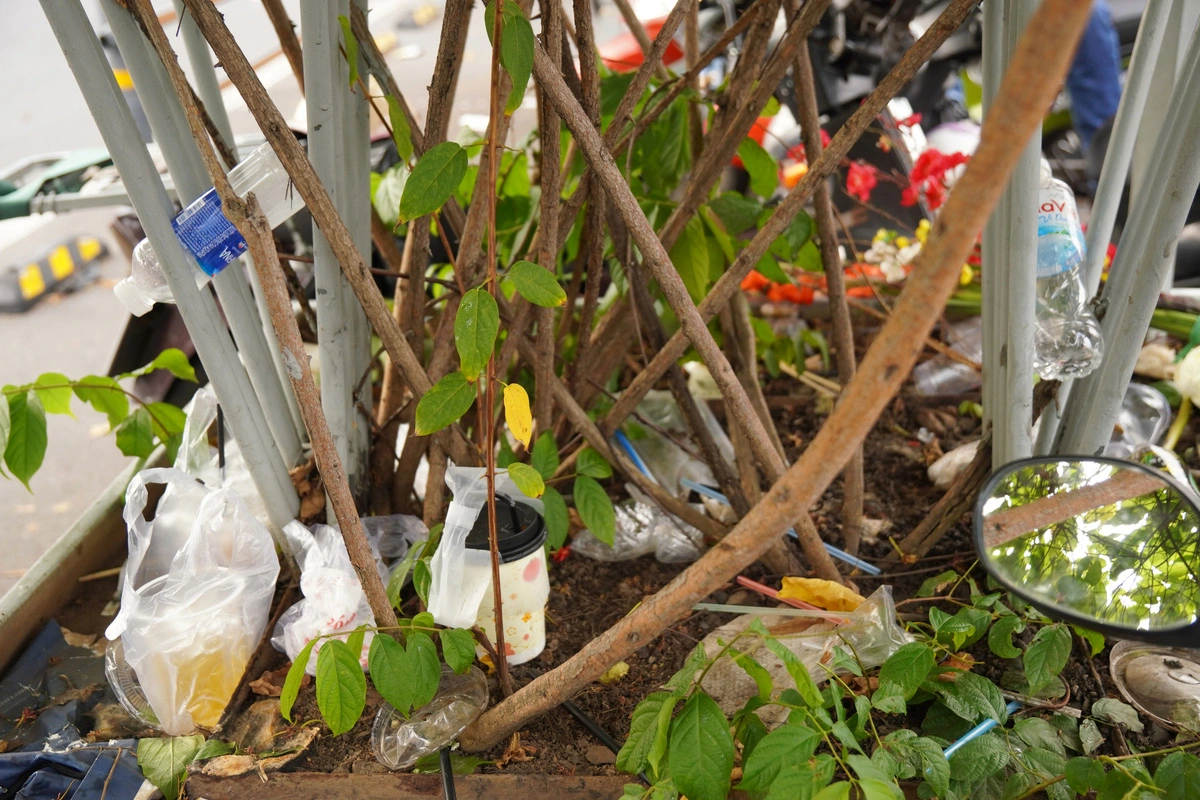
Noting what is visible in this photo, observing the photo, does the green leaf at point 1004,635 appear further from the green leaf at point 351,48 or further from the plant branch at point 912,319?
the green leaf at point 351,48

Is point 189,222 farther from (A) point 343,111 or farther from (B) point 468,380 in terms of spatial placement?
(B) point 468,380

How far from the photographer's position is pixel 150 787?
4.28ft

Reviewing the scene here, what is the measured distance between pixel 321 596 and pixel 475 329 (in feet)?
2.16

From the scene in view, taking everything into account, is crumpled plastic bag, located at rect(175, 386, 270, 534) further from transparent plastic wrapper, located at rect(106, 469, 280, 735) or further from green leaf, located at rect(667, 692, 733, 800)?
green leaf, located at rect(667, 692, 733, 800)

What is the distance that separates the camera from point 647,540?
5.68ft

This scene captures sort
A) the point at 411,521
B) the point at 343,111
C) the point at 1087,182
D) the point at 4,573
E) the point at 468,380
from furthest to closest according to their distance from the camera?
the point at 1087,182
the point at 4,573
the point at 411,521
the point at 343,111
the point at 468,380

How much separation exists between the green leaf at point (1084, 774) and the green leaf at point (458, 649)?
766 millimetres

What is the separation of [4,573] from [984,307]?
2.41 metres

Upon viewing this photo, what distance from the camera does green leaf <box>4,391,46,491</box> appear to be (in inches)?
59.2

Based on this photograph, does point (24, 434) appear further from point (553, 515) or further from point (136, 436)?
point (553, 515)

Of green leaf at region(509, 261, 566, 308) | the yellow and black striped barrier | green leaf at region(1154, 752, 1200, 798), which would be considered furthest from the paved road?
green leaf at region(1154, 752, 1200, 798)

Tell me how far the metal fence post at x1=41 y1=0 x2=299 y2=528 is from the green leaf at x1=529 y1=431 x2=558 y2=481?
17.8 inches

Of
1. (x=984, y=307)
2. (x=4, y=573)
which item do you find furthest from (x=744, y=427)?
(x=4, y=573)

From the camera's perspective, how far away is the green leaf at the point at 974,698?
122cm
